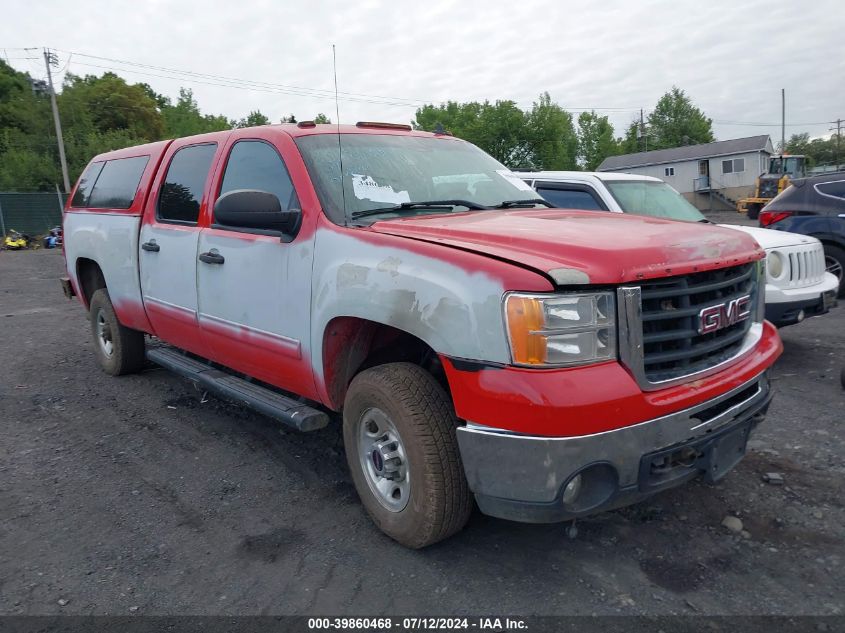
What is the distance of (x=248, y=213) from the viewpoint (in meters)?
3.31

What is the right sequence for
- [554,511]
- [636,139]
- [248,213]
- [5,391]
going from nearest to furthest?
[554,511], [248,213], [5,391], [636,139]

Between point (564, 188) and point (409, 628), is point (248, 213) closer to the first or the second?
point (409, 628)

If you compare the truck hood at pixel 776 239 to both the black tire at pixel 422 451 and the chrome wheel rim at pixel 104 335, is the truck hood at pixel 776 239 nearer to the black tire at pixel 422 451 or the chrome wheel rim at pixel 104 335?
the black tire at pixel 422 451

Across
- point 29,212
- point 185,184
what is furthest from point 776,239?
point 29,212

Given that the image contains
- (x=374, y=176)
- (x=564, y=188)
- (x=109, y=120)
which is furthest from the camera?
(x=109, y=120)

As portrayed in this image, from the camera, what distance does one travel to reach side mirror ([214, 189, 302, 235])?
3309 mm

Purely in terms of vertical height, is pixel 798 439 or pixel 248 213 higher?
pixel 248 213

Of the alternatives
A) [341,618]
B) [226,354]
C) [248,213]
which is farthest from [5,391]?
[341,618]

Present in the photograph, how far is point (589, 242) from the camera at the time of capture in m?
2.67

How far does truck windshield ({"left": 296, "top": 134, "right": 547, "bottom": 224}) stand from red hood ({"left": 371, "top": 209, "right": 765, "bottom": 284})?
25 centimetres

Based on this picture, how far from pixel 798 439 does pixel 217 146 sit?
4.22 metres

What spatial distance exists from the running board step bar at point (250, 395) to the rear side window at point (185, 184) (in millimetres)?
1019

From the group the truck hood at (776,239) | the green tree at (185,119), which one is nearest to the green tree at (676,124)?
the green tree at (185,119)

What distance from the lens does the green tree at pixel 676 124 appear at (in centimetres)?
7475
